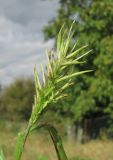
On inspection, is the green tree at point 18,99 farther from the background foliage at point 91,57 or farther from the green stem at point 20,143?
the green stem at point 20,143

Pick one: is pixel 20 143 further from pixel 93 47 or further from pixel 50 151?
pixel 93 47

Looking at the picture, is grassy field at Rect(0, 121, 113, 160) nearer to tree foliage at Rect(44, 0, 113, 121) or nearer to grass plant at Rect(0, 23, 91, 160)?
tree foliage at Rect(44, 0, 113, 121)

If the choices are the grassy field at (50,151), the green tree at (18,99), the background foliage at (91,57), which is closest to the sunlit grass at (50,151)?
the grassy field at (50,151)

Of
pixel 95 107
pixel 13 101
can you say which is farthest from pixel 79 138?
pixel 13 101

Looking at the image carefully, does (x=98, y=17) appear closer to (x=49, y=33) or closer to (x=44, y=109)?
(x=49, y=33)

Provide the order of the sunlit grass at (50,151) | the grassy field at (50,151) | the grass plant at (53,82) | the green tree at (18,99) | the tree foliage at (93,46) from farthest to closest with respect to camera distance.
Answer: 1. the green tree at (18,99)
2. the tree foliage at (93,46)
3. the sunlit grass at (50,151)
4. the grassy field at (50,151)
5. the grass plant at (53,82)

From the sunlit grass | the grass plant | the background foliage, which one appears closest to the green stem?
the grass plant
